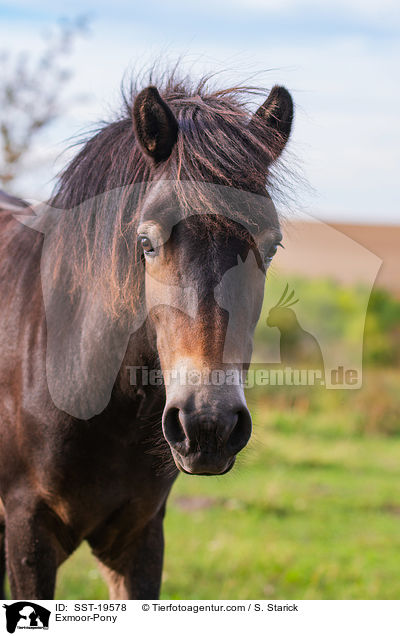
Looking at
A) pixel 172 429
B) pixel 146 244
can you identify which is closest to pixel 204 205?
pixel 146 244

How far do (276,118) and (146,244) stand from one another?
718 millimetres

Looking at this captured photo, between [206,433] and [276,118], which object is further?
[276,118]

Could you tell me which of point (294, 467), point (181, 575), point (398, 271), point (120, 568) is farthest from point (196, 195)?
point (398, 271)

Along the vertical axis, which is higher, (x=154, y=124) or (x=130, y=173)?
(x=154, y=124)

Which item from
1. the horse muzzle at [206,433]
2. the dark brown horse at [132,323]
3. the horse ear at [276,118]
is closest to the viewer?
the horse muzzle at [206,433]

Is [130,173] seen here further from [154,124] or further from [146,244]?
[146,244]

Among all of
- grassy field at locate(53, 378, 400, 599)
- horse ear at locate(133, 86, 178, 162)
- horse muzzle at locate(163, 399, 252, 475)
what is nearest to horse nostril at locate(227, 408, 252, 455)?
horse muzzle at locate(163, 399, 252, 475)

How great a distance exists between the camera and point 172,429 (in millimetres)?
2109

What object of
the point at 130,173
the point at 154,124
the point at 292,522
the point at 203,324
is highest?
the point at 154,124

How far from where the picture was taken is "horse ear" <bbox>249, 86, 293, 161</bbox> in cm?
251

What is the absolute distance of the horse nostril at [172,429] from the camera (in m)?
2.10

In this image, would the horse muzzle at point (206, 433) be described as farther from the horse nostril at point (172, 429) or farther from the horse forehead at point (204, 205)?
the horse forehead at point (204, 205)
